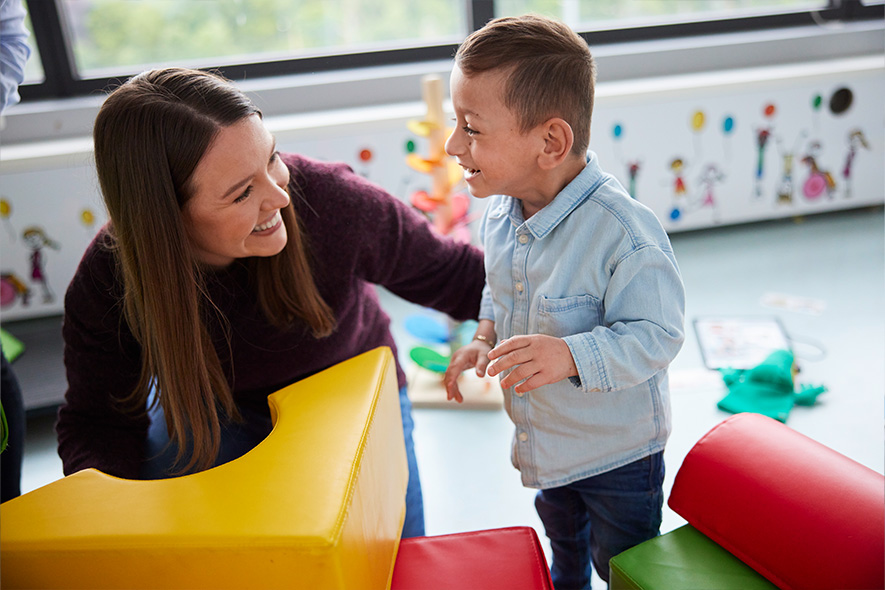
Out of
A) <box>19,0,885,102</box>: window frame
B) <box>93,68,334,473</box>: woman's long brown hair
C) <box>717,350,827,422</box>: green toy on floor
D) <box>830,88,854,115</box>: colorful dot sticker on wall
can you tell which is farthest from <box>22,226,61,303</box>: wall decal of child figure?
<box>830,88,854,115</box>: colorful dot sticker on wall

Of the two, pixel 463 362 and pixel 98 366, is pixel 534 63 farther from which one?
pixel 98 366

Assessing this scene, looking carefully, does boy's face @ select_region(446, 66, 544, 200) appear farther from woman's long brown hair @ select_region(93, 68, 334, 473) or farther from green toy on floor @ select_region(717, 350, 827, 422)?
green toy on floor @ select_region(717, 350, 827, 422)

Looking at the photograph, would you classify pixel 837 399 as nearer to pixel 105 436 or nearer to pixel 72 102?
pixel 105 436

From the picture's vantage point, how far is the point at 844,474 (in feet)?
3.00

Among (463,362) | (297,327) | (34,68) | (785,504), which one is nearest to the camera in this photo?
(785,504)

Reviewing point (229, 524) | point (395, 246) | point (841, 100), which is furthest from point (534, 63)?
point (841, 100)

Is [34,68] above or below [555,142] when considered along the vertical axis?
above

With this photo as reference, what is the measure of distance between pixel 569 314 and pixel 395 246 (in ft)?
1.28

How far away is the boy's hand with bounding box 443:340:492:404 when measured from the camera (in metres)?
1.10

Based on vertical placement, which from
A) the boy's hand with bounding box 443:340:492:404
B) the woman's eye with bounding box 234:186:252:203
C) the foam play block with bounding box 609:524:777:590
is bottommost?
the foam play block with bounding box 609:524:777:590

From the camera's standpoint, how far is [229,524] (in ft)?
2.56

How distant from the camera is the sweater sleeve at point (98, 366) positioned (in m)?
1.15

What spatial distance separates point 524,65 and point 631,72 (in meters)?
2.14

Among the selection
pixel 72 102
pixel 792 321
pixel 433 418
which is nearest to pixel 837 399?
pixel 792 321
